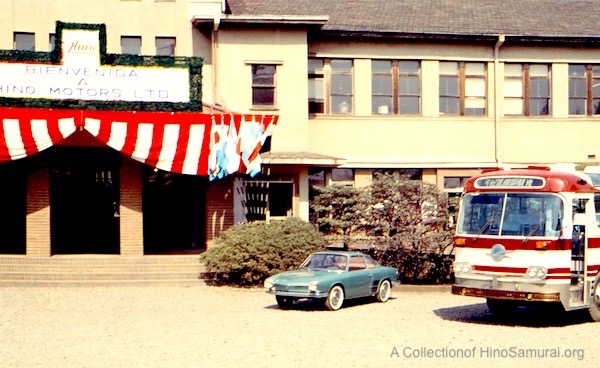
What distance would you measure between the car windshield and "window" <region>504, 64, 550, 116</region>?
14.7m

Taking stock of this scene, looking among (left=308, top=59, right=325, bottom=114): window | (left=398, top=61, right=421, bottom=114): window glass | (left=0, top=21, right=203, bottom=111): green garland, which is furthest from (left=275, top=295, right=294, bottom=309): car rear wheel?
(left=398, top=61, right=421, bottom=114): window glass

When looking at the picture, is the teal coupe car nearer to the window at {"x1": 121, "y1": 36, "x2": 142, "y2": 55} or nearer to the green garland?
the green garland

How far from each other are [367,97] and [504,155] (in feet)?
18.3

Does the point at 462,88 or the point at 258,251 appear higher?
the point at 462,88

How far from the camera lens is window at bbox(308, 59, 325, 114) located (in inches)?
1190

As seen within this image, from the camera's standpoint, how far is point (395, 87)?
31.0 metres

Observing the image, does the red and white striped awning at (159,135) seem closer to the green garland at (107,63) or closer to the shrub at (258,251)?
the green garland at (107,63)

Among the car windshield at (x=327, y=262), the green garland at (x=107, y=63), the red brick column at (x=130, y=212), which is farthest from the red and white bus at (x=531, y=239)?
the red brick column at (x=130, y=212)

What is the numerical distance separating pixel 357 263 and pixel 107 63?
1016 centimetres

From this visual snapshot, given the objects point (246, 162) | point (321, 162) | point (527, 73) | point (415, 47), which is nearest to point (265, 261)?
point (246, 162)

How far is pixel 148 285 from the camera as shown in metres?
23.6

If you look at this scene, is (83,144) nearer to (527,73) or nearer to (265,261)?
(265,261)

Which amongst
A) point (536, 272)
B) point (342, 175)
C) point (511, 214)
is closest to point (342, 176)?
point (342, 175)

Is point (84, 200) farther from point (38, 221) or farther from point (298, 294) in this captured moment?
point (298, 294)
